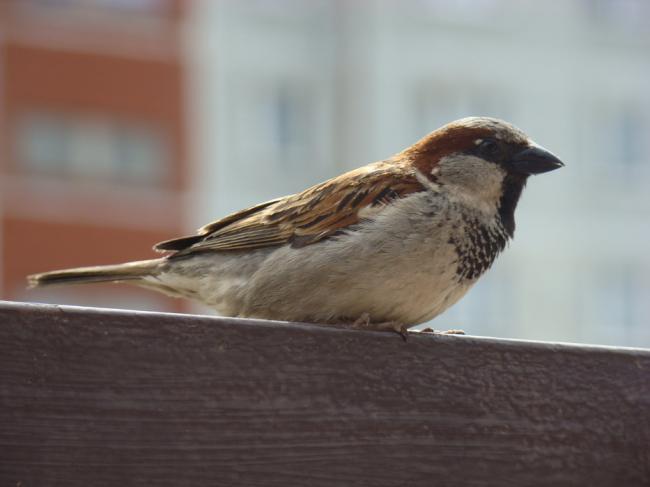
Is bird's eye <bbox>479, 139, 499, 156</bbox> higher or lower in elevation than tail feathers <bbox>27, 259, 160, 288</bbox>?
higher

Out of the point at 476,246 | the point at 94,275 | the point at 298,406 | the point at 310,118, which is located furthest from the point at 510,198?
the point at 310,118

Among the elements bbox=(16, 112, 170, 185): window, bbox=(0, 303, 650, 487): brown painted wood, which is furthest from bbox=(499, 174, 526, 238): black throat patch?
bbox=(16, 112, 170, 185): window

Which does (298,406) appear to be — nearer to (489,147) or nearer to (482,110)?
(489,147)

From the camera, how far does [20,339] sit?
1.40 metres

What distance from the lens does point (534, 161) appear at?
7.41 feet

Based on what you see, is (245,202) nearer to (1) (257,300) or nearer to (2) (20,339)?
(1) (257,300)

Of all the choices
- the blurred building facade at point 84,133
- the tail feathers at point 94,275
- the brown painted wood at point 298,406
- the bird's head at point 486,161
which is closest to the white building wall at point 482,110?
the blurred building facade at point 84,133

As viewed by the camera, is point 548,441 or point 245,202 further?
point 245,202

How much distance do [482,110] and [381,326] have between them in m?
11.0

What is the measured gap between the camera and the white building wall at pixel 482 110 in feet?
39.3

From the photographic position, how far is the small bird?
2.05 meters

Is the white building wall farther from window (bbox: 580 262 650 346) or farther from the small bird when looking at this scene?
the small bird

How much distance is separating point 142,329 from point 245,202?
1051 cm

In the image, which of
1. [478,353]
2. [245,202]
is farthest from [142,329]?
[245,202]
